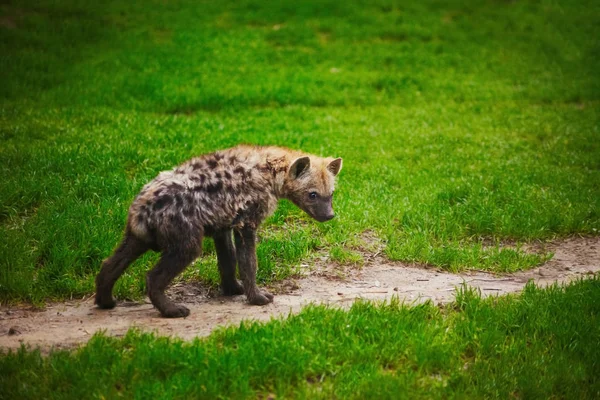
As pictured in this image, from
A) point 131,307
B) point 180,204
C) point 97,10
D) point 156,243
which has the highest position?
point 97,10

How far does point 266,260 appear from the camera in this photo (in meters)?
7.68

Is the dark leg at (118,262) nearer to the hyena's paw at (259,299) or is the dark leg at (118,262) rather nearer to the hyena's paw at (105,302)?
the hyena's paw at (105,302)

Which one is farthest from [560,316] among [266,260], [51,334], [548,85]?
[548,85]

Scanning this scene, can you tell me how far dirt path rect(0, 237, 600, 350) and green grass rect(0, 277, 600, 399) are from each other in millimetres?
376

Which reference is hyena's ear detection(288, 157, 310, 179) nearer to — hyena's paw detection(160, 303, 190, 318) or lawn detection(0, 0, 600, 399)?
lawn detection(0, 0, 600, 399)

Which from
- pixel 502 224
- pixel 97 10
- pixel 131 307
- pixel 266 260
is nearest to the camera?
pixel 131 307

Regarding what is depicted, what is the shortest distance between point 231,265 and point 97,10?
53.0 feet

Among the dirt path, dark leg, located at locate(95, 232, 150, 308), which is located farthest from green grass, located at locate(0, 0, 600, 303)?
dark leg, located at locate(95, 232, 150, 308)

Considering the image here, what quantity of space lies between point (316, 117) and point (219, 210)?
7961mm

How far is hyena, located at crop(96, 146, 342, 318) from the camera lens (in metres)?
6.21

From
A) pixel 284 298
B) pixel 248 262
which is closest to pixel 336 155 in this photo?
pixel 284 298

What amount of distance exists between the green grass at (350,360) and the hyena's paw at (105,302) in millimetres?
914

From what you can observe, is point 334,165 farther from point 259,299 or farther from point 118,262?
point 118,262

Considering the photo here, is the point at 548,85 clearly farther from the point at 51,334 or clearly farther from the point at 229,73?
the point at 51,334
